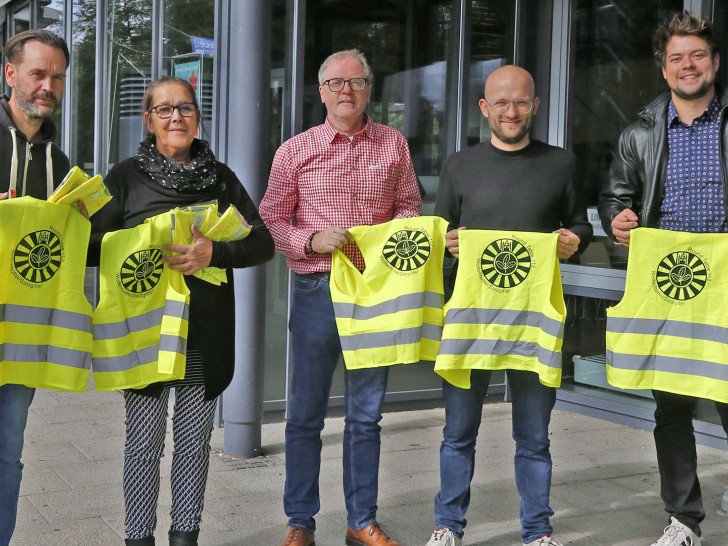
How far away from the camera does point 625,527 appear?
4.74 m

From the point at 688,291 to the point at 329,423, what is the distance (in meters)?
3.46

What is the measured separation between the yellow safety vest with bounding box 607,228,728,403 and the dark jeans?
0.35 meters

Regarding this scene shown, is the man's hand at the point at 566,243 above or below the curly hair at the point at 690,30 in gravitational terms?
below

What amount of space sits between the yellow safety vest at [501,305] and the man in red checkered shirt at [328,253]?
0.43 m

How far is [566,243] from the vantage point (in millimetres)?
3961

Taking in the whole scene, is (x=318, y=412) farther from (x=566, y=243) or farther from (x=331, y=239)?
(x=566, y=243)

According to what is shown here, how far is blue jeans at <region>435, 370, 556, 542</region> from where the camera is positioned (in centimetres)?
409

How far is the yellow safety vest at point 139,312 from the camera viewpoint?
362cm

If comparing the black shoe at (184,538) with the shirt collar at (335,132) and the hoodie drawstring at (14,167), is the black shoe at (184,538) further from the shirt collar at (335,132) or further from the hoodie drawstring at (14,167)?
the shirt collar at (335,132)

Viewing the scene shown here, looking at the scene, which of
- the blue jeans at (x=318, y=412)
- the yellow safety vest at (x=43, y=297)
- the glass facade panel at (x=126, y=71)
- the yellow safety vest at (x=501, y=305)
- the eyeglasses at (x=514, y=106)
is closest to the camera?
the yellow safety vest at (x=43, y=297)

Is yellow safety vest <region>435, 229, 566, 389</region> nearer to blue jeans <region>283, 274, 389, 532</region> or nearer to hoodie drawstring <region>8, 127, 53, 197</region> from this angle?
blue jeans <region>283, 274, 389, 532</region>

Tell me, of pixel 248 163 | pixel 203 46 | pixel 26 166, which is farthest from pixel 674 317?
pixel 203 46

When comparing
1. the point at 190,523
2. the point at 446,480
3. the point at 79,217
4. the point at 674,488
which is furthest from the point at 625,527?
the point at 79,217

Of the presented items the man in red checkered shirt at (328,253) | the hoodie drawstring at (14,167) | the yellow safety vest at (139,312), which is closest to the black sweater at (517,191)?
the man in red checkered shirt at (328,253)
